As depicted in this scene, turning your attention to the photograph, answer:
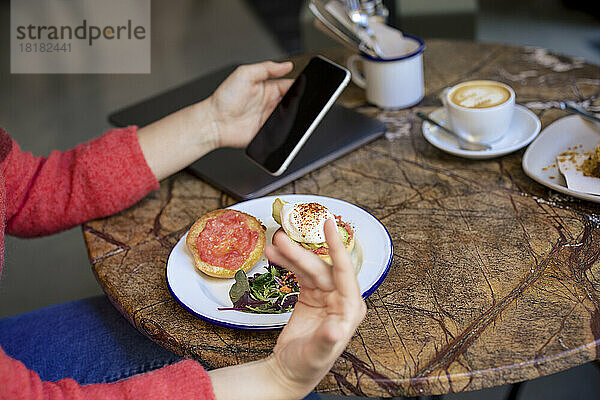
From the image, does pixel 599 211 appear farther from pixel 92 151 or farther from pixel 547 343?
pixel 92 151

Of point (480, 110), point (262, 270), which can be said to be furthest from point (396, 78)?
point (262, 270)

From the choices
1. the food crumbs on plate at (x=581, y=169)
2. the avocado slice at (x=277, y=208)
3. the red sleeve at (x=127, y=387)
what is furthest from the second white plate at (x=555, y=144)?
the red sleeve at (x=127, y=387)

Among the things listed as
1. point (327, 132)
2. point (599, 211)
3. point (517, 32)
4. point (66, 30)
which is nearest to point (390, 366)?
point (599, 211)

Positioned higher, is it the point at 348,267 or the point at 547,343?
the point at 348,267

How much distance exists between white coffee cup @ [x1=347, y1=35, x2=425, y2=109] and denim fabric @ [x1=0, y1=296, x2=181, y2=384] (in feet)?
2.47

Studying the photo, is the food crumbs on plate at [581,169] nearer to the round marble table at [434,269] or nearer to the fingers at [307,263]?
the round marble table at [434,269]

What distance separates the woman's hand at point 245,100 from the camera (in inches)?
52.6

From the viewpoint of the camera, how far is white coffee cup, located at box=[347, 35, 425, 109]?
1.47 meters

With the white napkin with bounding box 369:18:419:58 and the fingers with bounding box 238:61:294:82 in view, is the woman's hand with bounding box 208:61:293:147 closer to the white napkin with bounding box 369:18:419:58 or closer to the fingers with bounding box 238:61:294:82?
the fingers with bounding box 238:61:294:82

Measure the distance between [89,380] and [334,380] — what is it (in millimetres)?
505

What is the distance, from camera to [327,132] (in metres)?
1.41

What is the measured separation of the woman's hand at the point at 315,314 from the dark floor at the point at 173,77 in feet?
3.49

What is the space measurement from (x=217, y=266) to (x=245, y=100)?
477 mm

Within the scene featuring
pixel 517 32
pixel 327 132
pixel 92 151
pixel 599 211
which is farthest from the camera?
pixel 517 32
